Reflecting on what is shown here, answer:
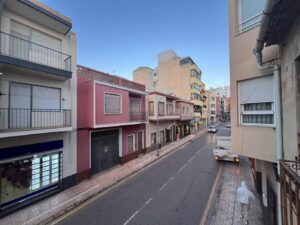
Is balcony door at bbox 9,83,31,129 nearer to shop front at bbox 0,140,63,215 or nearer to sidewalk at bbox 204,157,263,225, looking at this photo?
shop front at bbox 0,140,63,215

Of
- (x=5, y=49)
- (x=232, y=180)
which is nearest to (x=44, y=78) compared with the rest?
(x=5, y=49)

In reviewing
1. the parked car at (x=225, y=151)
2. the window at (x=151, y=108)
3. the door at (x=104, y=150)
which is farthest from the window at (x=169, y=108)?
the door at (x=104, y=150)

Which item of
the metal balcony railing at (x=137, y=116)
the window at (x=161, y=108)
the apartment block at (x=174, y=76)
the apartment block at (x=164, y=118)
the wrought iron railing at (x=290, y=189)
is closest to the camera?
the wrought iron railing at (x=290, y=189)

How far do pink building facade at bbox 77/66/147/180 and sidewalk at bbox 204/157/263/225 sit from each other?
8.29 metres

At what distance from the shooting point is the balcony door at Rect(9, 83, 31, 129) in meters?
7.42

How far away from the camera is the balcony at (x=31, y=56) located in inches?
277

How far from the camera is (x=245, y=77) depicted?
16.6ft

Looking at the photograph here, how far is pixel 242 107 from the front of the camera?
532cm

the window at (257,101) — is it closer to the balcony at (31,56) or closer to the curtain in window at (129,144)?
the balcony at (31,56)

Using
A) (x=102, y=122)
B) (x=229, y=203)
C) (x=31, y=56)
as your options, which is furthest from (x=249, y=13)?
(x=31, y=56)

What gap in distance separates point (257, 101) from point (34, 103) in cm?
1012

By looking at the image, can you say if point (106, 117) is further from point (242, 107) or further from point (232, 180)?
point (232, 180)

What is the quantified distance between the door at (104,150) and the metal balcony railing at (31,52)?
18.3 ft

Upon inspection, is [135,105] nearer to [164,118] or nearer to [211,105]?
[164,118]
